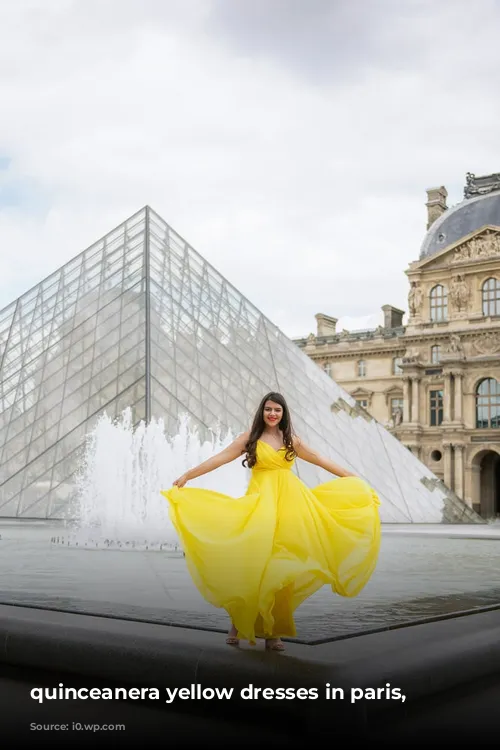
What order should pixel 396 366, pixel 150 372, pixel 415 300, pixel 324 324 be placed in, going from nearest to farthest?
pixel 150 372, pixel 415 300, pixel 396 366, pixel 324 324

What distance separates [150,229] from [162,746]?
69.9ft

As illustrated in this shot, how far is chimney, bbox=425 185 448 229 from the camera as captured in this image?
5166 centimetres

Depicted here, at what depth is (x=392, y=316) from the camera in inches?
2137

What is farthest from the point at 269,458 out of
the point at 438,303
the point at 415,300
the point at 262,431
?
the point at 415,300

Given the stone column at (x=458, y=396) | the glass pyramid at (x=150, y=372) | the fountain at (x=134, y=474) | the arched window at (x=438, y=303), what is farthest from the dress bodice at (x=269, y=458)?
the arched window at (x=438, y=303)

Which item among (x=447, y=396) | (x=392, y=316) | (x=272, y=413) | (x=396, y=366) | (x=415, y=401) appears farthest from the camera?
(x=392, y=316)

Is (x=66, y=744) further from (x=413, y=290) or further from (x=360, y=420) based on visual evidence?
(x=413, y=290)

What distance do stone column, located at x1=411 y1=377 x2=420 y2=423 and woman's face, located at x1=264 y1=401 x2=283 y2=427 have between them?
42362 mm

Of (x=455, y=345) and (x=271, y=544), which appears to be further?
(x=455, y=345)

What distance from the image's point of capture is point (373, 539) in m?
4.54

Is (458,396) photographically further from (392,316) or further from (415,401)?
(392,316)

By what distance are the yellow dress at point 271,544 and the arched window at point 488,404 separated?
4163 centimetres

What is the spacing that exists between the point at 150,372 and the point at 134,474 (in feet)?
8.54

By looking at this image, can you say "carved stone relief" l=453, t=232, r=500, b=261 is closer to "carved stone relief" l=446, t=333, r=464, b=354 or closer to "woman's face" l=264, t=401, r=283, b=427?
A: "carved stone relief" l=446, t=333, r=464, b=354
